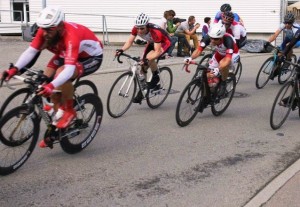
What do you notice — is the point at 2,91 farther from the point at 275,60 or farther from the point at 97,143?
the point at 275,60

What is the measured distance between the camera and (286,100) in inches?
286

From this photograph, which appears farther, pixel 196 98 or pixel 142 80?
pixel 142 80

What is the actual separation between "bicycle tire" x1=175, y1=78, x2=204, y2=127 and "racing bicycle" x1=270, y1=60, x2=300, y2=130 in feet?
3.98

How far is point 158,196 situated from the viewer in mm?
4562

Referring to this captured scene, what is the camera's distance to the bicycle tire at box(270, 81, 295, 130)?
23.3 feet

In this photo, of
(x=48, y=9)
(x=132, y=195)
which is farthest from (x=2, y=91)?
(x=132, y=195)

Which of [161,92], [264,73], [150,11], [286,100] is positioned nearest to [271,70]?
[264,73]

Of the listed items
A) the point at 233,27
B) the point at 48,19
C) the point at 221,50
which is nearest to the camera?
the point at 48,19

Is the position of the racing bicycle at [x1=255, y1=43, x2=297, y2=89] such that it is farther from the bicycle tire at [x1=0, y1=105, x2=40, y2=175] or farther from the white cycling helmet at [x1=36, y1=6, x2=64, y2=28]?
the bicycle tire at [x1=0, y1=105, x2=40, y2=175]

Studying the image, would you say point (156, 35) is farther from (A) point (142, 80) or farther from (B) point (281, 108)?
(B) point (281, 108)

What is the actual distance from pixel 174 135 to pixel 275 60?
4.80m

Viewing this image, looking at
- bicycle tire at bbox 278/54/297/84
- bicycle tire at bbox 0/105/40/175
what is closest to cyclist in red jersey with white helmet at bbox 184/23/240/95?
bicycle tire at bbox 0/105/40/175

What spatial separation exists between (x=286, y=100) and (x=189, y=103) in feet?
5.11

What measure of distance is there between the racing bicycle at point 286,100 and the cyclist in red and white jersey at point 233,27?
2.25 metres
